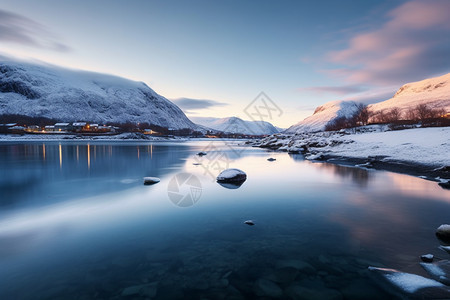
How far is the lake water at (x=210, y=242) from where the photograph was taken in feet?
17.9

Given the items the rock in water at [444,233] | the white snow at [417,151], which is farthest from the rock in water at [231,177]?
Result: the white snow at [417,151]

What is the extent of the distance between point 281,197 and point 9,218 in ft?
45.8

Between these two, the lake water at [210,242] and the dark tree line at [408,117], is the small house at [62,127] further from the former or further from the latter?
the lake water at [210,242]

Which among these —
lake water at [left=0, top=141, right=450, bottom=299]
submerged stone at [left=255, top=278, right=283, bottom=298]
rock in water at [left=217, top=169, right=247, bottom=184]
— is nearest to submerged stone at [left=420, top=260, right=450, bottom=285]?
lake water at [left=0, top=141, right=450, bottom=299]

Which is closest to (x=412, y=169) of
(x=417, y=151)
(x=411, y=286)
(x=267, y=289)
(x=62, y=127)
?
(x=417, y=151)

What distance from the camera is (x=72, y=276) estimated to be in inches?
229

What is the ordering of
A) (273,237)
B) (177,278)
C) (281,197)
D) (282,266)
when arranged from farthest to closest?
(281,197) < (273,237) < (282,266) < (177,278)

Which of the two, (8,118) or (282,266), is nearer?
(282,266)

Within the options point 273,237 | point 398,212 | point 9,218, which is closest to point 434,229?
point 398,212

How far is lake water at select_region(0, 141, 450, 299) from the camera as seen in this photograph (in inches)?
215

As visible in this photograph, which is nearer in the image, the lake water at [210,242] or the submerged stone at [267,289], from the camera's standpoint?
the submerged stone at [267,289]

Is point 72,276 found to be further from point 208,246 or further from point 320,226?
point 320,226
